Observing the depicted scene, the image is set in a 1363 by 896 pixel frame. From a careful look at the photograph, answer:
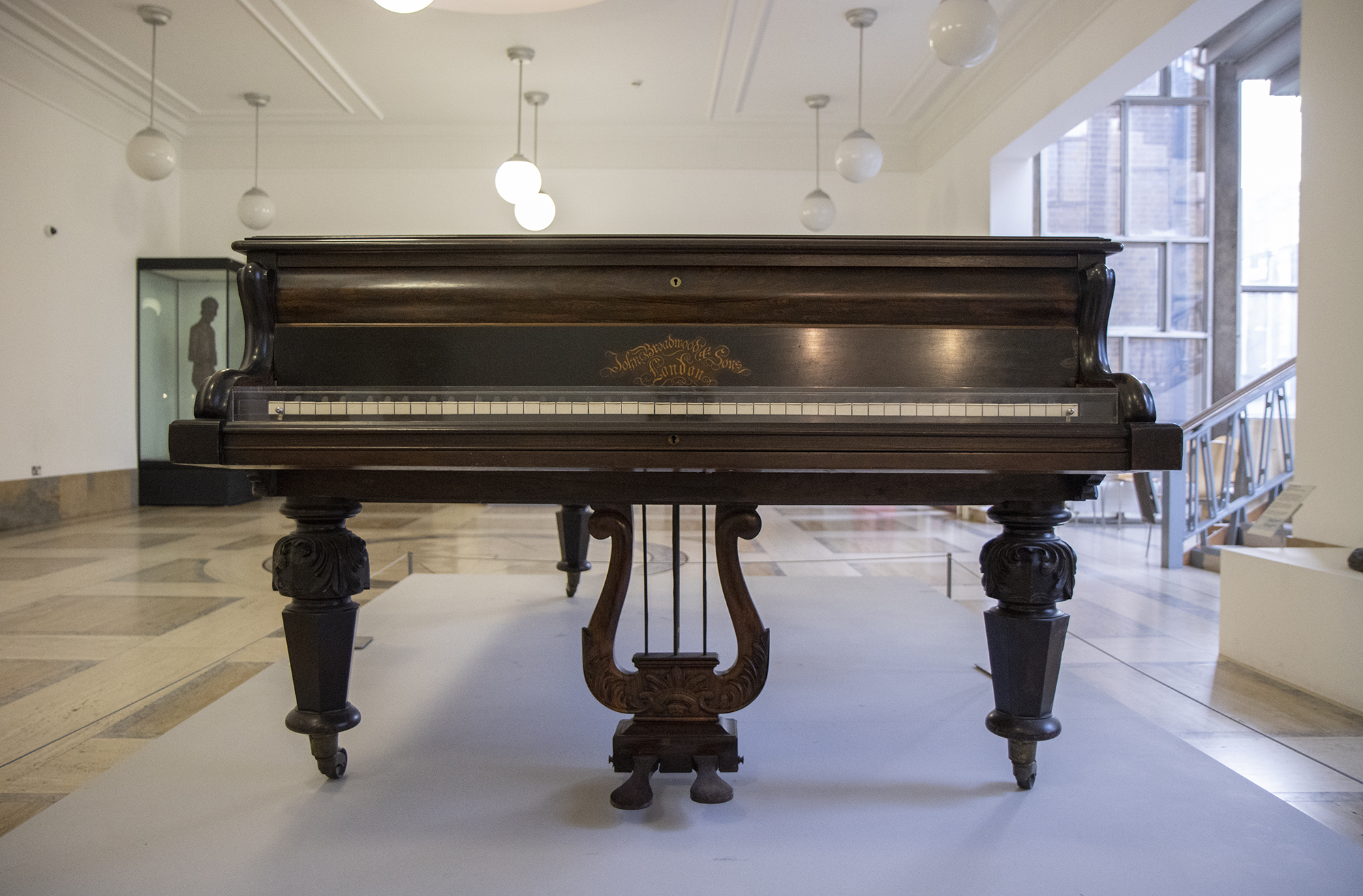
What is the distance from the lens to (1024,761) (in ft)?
5.74

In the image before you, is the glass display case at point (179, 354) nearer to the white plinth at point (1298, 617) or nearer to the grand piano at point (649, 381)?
the grand piano at point (649, 381)

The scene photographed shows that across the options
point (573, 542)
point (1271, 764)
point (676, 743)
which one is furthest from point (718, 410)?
point (573, 542)

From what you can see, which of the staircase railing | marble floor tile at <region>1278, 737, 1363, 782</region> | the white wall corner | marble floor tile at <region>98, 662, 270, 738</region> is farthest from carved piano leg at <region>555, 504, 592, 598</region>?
the white wall corner

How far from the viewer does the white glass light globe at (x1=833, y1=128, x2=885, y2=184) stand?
5.84 m

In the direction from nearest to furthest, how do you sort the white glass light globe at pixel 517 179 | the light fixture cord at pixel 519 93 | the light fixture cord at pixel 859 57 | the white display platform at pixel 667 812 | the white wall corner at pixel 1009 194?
the white display platform at pixel 667 812 < the light fixture cord at pixel 859 57 < the white glass light globe at pixel 517 179 < the white wall corner at pixel 1009 194 < the light fixture cord at pixel 519 93

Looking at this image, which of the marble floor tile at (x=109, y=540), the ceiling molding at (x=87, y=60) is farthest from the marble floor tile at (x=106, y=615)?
the ceiling molding at (x=87, y=60)

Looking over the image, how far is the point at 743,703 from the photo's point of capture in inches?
68.0

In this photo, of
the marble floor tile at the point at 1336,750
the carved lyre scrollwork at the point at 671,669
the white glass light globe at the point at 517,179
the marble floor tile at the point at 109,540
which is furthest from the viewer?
the white glass light globe at the point at 517,179

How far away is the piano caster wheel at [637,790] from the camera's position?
166 cm

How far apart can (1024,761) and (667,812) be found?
29.2 inches

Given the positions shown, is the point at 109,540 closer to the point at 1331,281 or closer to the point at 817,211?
the point at 817,211

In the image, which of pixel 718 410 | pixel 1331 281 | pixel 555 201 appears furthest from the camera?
pixel 555 201

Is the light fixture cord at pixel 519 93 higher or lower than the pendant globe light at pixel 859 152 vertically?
higher

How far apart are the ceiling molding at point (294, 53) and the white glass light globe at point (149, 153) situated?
3.44 feet
